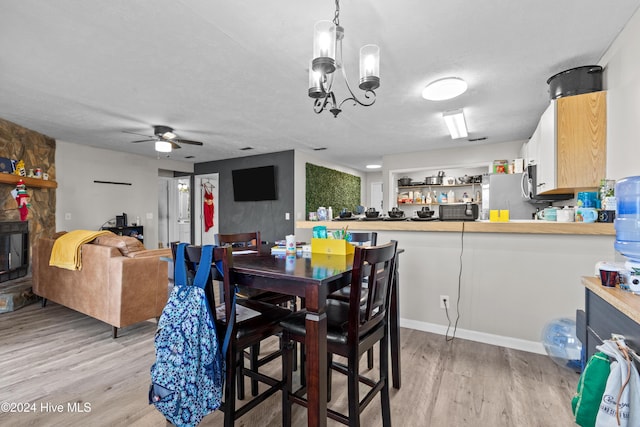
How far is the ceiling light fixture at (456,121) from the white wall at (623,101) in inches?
53.8

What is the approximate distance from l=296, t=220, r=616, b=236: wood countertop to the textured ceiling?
1260 millimetres

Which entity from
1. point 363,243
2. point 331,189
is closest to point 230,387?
point 363,243

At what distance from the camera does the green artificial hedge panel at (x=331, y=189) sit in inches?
242

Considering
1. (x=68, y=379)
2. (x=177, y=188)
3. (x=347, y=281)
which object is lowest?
(x=68, y=379)

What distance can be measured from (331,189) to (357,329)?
18.7ft

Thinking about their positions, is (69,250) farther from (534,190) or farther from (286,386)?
(534,190)

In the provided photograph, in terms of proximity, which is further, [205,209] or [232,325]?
[205,209]

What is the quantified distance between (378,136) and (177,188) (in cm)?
501

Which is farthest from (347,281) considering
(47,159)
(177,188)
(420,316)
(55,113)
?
(177,188)

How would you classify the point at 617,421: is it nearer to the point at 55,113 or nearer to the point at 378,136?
the point at 378,136

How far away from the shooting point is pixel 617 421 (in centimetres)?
93

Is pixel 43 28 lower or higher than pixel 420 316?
higher

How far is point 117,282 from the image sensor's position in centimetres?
270

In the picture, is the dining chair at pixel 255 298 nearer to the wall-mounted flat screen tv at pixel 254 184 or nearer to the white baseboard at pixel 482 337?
the white baseboard at pixel 482 337
